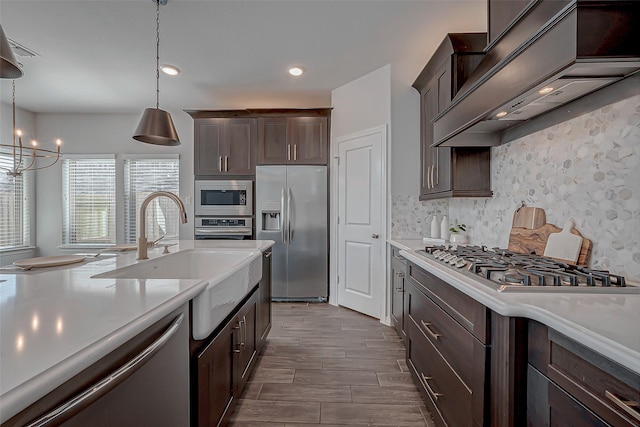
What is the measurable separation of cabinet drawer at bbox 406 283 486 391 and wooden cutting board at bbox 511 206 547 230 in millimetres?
776

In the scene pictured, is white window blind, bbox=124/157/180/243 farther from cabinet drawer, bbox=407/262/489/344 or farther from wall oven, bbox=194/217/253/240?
cabinet drawer, bbox=407/262/489/344

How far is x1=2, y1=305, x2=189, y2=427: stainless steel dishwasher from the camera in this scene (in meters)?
0.57

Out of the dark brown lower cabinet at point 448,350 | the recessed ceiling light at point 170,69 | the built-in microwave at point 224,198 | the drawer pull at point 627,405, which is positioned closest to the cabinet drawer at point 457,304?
the dark brown lower cabinet at point 448,350

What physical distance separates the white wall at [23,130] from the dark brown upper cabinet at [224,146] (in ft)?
8.50

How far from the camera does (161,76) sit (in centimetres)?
355

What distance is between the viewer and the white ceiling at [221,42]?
2.39 m

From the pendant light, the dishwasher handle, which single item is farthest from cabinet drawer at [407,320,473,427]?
the pendant light

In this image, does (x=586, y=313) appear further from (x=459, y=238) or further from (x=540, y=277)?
(x=459, y=238)

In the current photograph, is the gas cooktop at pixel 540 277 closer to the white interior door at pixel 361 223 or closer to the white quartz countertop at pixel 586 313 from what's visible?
the white quartz countertop at pixel 586 313

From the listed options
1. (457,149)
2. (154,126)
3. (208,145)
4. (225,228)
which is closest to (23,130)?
(208,145)

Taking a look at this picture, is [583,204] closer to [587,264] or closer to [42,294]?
[587,264]

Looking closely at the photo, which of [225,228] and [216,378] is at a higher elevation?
[225,228]

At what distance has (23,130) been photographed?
15.3 feet

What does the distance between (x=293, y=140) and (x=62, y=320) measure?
12.1ft
